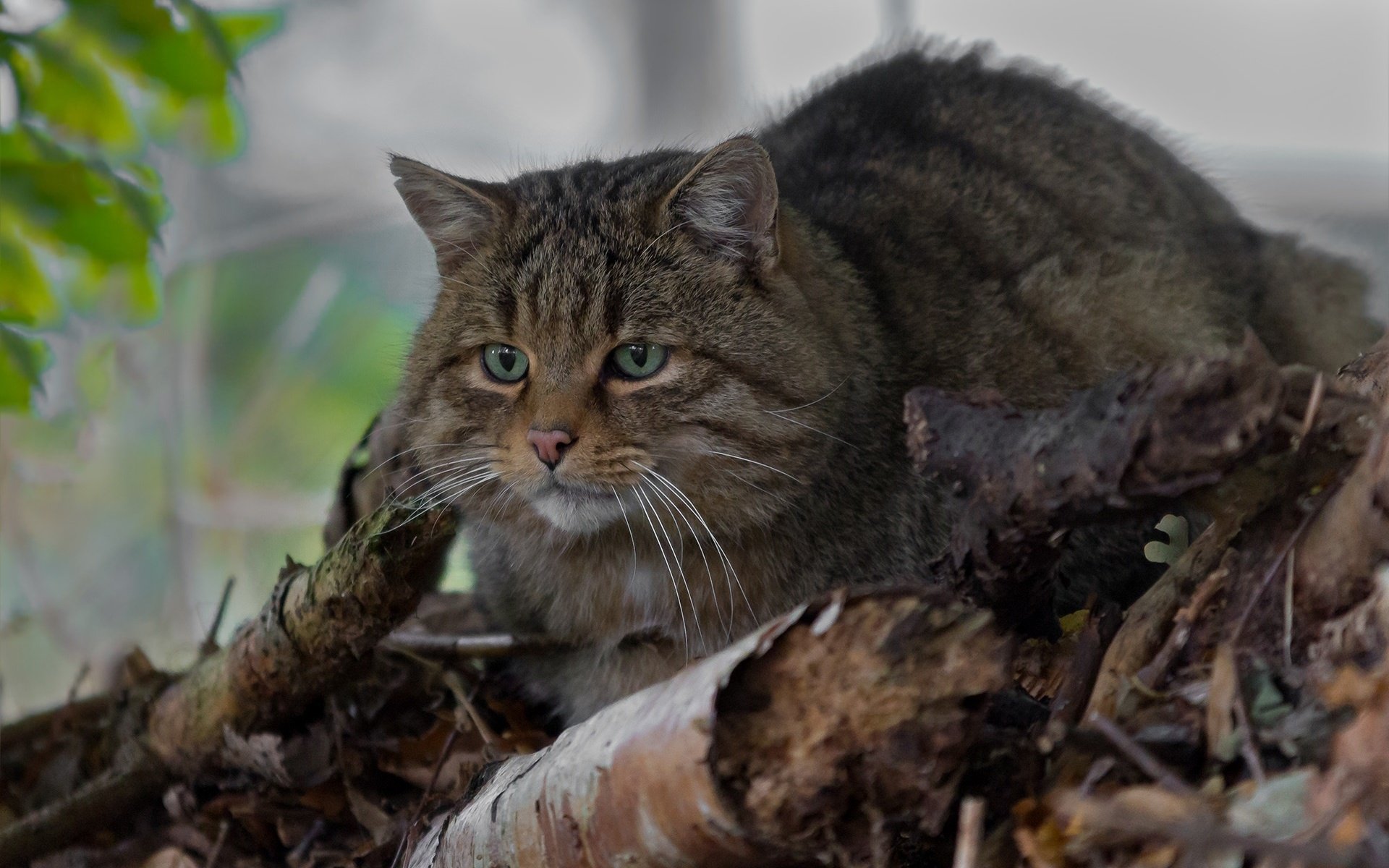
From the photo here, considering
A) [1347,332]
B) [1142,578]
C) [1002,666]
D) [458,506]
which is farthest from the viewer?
[1347,332]

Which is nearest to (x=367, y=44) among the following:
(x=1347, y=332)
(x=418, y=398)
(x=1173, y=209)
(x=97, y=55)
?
(x=97, y=55)

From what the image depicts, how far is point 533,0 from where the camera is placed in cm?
498

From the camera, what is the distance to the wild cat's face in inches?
86.6

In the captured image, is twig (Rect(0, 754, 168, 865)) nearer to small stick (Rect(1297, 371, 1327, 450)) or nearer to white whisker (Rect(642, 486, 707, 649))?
white whisker (Rect(642, 486, 707, 649))

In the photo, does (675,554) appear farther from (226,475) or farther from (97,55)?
(226,475)

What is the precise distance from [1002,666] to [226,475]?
4.23 metres

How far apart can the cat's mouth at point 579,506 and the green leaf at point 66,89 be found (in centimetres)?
141

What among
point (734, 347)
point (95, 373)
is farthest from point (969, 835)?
point (95, 373)

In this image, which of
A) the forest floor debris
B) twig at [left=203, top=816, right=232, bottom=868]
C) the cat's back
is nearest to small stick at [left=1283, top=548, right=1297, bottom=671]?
the forest floor debris

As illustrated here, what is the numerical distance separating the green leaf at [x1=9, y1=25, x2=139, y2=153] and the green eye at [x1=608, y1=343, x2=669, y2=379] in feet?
4.56

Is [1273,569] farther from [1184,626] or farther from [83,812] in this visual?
[83,812]

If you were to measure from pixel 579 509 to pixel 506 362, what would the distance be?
0.39 m

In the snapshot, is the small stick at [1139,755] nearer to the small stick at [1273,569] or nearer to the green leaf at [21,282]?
the small stick at [1273,569]

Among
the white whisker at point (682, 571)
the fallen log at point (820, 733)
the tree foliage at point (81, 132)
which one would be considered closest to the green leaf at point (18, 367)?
the tree foliage at point (81, 132)
